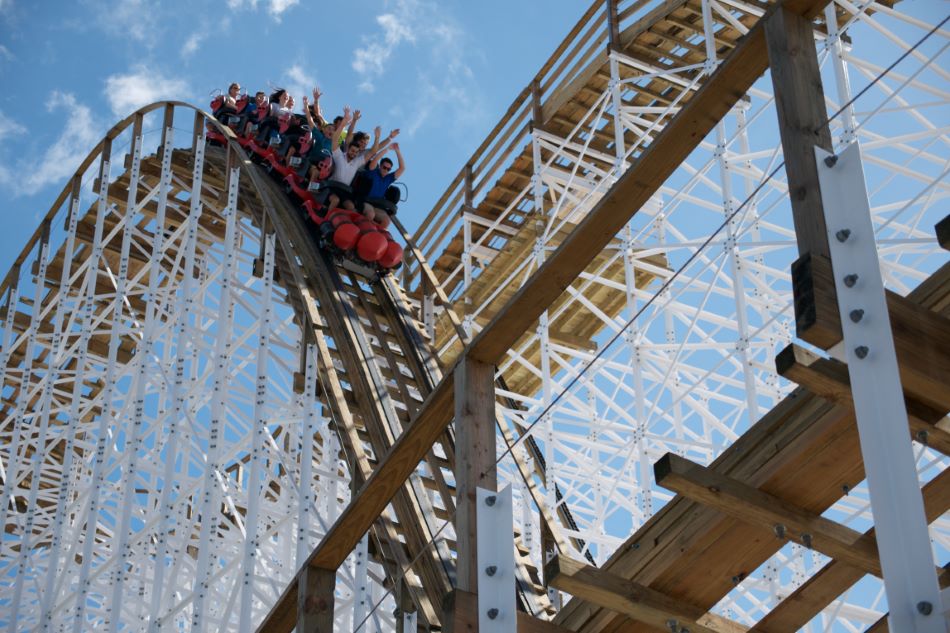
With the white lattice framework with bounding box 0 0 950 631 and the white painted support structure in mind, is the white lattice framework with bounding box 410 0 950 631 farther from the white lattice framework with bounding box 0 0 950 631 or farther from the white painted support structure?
the white painted support structure

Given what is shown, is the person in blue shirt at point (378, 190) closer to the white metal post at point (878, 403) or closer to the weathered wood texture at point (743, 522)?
the weathered wood texture at point (743, 522)

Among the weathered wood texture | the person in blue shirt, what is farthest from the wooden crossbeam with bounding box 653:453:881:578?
the person in blue shirt

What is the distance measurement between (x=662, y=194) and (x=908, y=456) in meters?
8.01

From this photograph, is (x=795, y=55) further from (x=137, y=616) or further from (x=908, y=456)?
(x=137, y=616)

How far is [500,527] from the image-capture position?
3.39m

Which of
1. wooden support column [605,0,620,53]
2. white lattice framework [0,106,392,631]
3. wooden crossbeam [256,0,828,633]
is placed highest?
wooden support column [605,0,620,53]

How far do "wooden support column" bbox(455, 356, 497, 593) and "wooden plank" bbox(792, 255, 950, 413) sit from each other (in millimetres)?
1243

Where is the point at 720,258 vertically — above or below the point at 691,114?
above

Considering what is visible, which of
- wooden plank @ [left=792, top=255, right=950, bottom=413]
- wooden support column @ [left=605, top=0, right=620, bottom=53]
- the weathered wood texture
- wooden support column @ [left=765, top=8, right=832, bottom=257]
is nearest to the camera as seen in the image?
wooden plank @ [left=792, top=255, right=950, bottom=413]

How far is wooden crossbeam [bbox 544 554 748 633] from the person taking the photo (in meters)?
3.30

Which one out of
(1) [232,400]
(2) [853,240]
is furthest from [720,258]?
(2) [853,240]

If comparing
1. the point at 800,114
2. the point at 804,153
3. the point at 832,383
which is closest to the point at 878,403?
the point at 832,383

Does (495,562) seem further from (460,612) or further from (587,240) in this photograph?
(587,240)

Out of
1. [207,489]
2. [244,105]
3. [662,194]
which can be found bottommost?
[207,489]
